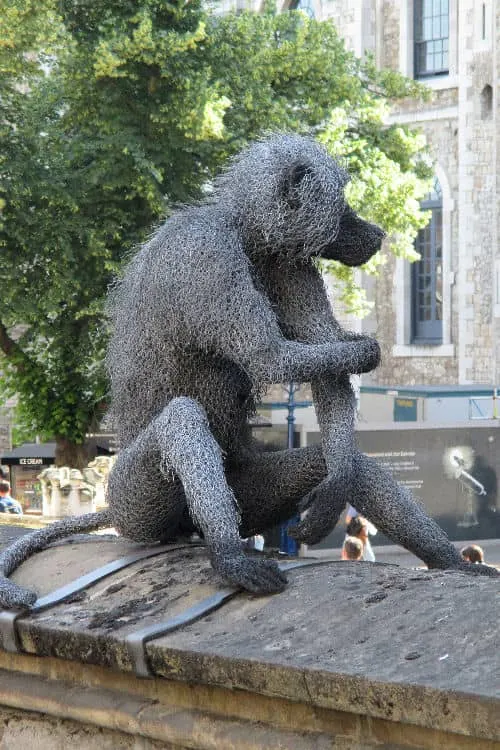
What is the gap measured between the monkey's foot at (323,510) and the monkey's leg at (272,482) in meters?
0.20

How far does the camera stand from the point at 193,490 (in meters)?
4.09

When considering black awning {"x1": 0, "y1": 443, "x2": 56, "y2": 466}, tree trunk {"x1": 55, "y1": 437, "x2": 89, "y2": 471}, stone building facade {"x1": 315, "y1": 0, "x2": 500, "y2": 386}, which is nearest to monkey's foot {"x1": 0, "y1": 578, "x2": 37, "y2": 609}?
black awning {"x1": 0, "y1": 443, "x2": 56, "y2": 466}

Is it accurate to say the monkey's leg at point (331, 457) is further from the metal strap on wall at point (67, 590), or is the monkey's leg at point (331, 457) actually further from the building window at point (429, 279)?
the building window at point (429, 279)

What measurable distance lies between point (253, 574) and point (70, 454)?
21.2 metres

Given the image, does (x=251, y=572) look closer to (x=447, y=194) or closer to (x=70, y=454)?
(x=70, y=454)

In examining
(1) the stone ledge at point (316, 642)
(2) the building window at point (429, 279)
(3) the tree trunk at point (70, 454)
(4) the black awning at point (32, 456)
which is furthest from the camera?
(2) the building window at point (429, 279)

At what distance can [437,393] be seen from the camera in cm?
2481

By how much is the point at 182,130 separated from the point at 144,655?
57.7ft

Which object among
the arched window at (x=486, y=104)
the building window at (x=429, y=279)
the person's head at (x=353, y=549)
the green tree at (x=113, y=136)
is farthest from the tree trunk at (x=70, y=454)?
the person's head at (x=353, y=549)

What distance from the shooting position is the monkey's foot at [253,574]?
3.84m

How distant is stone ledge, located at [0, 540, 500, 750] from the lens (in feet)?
9.84

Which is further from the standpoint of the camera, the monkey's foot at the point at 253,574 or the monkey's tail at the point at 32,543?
the monkey's tail at the point at 32,543

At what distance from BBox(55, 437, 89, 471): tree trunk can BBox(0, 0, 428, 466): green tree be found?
0.02m

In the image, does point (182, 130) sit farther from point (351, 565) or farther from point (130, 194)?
point (351, 565)
